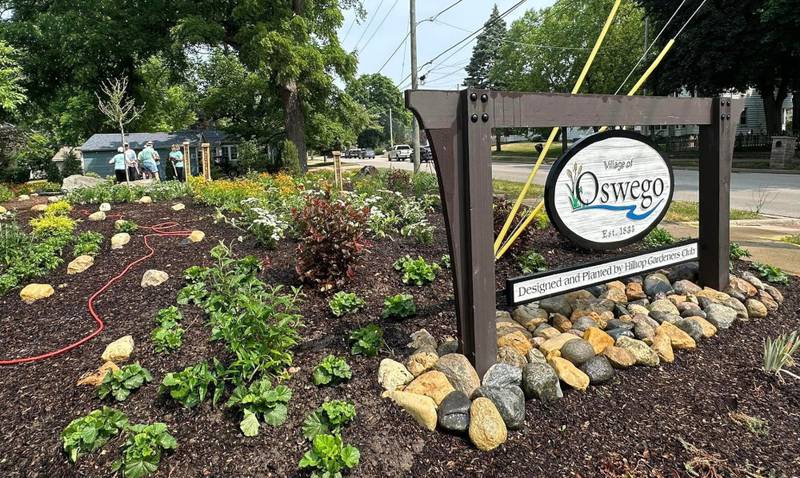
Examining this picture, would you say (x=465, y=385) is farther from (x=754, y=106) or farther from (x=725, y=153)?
(x=754, y=106)

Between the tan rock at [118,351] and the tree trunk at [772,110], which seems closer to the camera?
the tan rock at [118,351]

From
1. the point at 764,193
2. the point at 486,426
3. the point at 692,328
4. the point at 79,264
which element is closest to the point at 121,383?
the point at 486,426

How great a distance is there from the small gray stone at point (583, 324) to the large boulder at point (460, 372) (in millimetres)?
1006

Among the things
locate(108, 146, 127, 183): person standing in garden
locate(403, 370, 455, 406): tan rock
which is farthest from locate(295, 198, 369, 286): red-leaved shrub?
→ locate(108, 146, 127, 183): person standing in garden

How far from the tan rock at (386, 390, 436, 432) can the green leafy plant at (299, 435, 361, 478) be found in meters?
0.44

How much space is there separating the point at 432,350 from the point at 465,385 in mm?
351

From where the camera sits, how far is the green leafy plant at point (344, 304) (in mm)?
3381

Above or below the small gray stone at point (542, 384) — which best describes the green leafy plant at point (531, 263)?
above

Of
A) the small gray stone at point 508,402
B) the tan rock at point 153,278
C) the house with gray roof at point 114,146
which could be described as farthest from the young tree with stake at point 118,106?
the small gray stone at point 508,402

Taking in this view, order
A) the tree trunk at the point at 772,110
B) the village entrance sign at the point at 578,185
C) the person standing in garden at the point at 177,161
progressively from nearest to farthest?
the village entrance sign at the point at 578,185 → the person standing in garden at the point at 177,161 → the tree trunk at the point at 772,110

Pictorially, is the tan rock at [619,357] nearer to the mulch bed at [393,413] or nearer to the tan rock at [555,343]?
the mulch bed at [393,413]

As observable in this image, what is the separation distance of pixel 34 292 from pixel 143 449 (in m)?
2.69

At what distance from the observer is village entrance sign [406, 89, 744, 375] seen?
2584mm

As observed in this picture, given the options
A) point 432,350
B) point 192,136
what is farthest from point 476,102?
point 192,136
